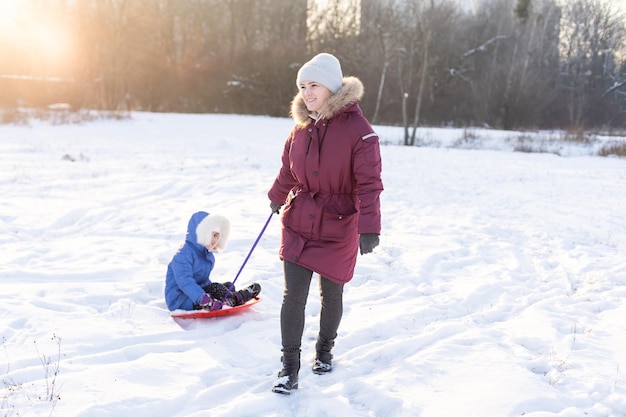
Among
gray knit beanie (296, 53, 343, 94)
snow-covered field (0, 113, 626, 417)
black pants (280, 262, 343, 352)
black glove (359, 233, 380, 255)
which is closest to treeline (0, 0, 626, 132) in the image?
snow-covered field (0, 113, 626, 417)

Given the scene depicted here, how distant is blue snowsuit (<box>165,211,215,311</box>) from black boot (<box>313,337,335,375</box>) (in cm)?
126

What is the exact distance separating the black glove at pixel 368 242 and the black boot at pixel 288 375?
2.81 feet

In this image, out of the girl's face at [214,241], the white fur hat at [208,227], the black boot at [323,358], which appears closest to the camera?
the black boot at [323,358]

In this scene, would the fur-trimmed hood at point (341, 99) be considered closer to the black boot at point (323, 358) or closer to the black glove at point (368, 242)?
the black glove at point (368, 242)

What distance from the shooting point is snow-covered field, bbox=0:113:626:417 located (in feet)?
10.4

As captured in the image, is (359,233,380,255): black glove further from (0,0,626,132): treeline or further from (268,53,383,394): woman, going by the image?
(0,0,626,132): treeline

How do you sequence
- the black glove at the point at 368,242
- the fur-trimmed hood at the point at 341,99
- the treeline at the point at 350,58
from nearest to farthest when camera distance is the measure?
the black glove at the point at 368,242 → the fur-trimmed hood at the point at 341,99 → the treeline at the point at 350,58

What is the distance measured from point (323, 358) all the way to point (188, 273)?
1481 mm

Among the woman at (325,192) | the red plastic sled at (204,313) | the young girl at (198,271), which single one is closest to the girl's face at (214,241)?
the young girl at (198,271)

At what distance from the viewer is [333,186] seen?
3.17 metres

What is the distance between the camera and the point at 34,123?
2372cm

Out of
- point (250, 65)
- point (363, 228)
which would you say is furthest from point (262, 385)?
point (250, 65)

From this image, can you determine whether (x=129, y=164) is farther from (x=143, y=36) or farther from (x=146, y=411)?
(x=143, y=36)

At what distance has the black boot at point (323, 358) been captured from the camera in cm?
357
